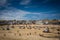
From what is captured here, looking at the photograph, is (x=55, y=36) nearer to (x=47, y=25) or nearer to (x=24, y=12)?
(x=47, y=25)

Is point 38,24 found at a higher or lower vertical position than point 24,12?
lower

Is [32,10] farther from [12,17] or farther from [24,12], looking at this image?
[12,17]

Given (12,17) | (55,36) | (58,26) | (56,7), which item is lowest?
(55,36)

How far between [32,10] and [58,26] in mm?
785

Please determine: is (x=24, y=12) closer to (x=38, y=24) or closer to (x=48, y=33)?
(x=38, y=24)

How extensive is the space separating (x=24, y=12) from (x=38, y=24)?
48cm

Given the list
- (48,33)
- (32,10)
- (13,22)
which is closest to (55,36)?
(48,33)

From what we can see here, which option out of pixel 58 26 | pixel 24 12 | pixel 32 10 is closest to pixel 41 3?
pixel 32 10

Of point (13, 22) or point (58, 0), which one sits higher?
point (58, 0)

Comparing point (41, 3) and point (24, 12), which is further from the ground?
point (41, 3)

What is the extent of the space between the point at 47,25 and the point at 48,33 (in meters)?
0.21

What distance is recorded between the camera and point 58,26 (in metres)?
3.29

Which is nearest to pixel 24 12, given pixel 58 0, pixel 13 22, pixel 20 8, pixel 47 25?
pixel 20 8

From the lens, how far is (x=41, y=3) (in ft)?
10.9
